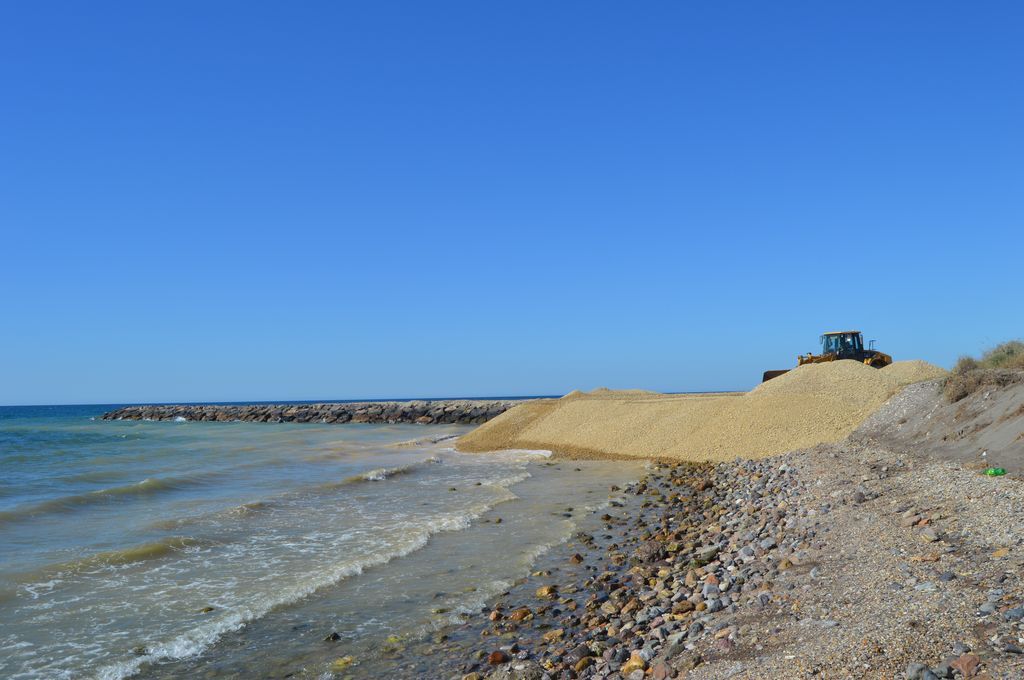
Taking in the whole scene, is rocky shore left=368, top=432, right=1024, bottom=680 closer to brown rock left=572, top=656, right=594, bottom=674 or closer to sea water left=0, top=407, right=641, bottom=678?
brown rock left=572, top=656, right=594, bottom=674

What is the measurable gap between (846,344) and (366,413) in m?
42.6

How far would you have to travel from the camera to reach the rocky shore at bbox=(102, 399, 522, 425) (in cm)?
5381

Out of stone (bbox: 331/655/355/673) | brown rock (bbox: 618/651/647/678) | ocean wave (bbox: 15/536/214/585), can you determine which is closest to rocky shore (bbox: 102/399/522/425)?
ocean wave (bbox: 15/536/214/585)

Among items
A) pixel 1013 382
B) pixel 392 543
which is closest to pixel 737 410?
pixel 1013 382

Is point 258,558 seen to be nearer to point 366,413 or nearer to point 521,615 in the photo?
point 521,615

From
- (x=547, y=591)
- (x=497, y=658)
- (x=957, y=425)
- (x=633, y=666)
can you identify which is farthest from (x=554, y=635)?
(x=957, y=425)

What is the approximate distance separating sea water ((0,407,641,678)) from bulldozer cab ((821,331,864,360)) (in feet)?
54.9

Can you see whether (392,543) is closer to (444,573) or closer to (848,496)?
(444,573)

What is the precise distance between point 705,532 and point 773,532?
1387mm

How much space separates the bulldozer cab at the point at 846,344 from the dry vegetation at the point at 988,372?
39.5ft

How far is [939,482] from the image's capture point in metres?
9.06

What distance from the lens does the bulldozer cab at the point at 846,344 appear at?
3117 centimetres

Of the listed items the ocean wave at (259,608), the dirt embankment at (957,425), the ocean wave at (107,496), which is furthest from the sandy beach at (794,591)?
the ocean wave at (107,496)

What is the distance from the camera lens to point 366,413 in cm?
6222
